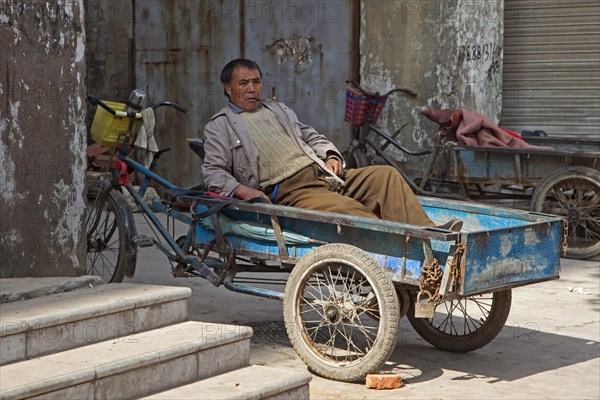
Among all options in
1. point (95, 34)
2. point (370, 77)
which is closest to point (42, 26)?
point (370, 77)

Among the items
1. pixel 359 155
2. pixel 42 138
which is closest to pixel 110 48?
pixel 359 155

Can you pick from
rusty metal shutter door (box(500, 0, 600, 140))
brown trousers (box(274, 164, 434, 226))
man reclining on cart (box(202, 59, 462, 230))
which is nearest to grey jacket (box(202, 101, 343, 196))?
man reclining on cart (box(202, 59, 462, 230))

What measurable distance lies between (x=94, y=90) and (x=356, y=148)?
341 cm

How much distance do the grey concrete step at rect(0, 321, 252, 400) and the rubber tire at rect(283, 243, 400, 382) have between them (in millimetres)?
592

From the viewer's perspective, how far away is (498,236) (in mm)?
5578

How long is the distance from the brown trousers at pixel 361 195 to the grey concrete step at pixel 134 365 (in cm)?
108

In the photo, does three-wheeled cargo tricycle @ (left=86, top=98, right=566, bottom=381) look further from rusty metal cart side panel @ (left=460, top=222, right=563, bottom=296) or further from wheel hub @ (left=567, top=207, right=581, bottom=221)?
wheel hub @ (left=567, top=207, right=581, bottom=221)

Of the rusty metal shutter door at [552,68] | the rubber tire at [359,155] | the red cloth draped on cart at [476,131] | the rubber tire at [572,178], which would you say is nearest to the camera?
the rubber tire at [572,178]

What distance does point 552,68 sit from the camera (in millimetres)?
10961

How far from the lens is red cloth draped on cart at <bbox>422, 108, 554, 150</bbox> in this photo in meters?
9.53

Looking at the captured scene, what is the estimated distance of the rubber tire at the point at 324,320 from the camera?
5512mm

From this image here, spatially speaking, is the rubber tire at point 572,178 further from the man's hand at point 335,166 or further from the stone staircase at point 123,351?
the stone staircase at point 123,351

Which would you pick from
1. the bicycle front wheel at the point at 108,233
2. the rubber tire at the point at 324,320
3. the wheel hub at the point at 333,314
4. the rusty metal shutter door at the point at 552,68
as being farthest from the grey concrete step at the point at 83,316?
the rusty metal shutter door at the point at 552,68

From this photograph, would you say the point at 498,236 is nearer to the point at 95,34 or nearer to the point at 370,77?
the point at 370,77
